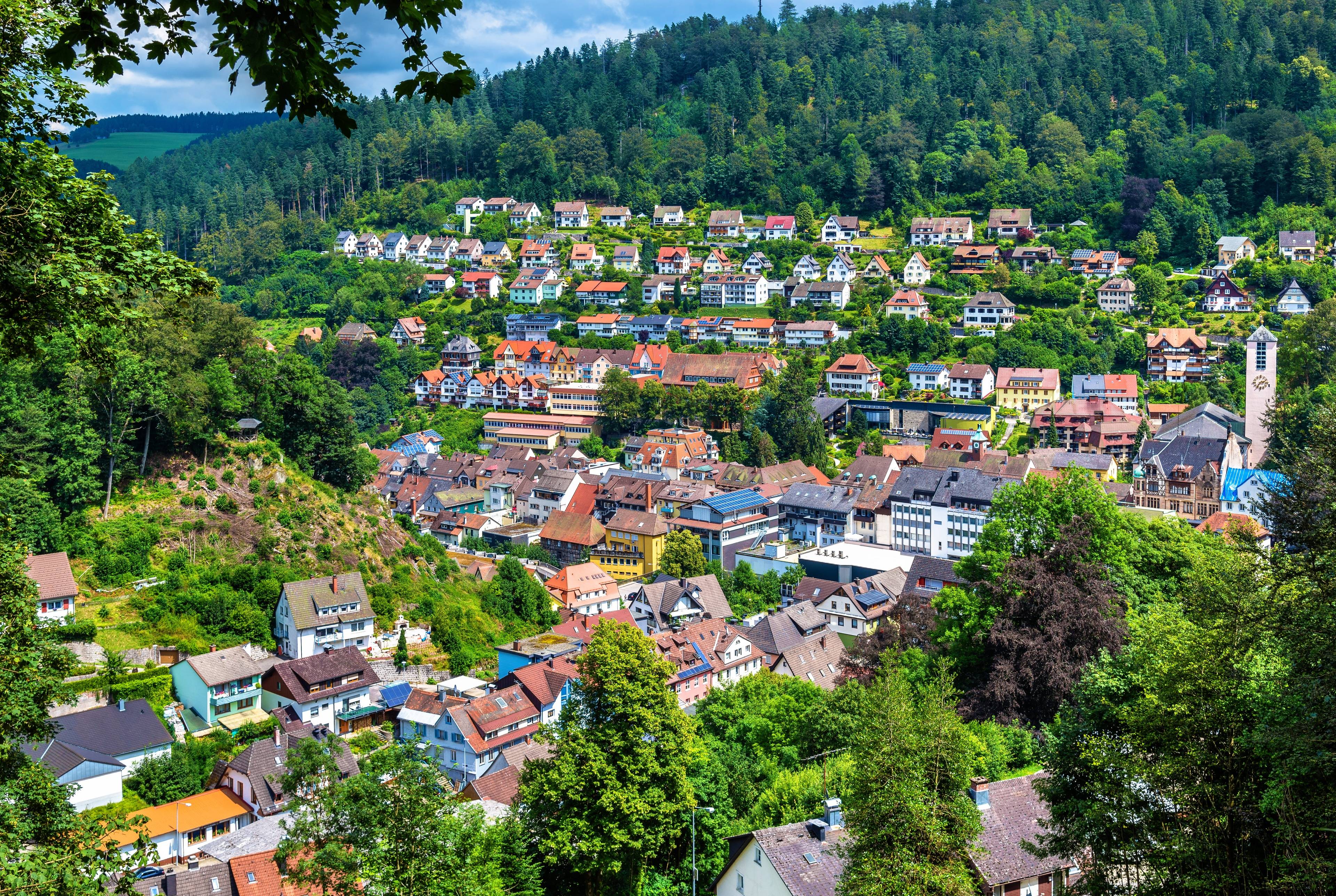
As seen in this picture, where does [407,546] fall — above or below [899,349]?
below

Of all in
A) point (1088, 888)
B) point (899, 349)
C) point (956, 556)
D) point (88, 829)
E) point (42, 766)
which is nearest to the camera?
point (88, 829)

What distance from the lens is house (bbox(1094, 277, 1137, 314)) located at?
229ft

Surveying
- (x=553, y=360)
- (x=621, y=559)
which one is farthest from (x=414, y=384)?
(x=621, y=559)

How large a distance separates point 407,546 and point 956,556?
82.3 feet

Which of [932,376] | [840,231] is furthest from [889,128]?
[932,376]

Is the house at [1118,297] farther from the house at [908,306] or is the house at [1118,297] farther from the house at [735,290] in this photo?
the house at [735,290]

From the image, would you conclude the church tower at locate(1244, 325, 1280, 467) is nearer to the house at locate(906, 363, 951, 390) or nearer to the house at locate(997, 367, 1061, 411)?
the house at locate(997, 367, 1061, 411)

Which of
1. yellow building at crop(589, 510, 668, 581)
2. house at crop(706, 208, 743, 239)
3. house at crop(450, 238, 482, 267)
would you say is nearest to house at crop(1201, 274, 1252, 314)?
house at crop(706, 208, 743, 239)

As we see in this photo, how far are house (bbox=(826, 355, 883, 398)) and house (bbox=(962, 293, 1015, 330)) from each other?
8.88 meters

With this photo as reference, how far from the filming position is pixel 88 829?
8250 millimetres

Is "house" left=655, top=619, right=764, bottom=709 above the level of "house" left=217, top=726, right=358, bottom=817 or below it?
below

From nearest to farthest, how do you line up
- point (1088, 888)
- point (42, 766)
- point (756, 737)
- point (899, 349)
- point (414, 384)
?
point (42, 766) < point (1088, 888) < point (756, 737) < point (899, 349) < point (414, 384)

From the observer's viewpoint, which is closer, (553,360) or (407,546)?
(407,546)

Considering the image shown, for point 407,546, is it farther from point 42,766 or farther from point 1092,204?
point 1092,204
